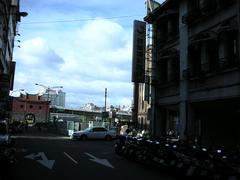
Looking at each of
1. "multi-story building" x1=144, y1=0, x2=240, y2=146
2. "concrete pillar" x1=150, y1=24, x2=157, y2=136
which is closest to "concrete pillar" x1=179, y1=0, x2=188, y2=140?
"multi-story building" x1=144, y1=0, x2=240, y2=146

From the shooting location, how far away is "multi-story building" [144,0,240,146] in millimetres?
26719

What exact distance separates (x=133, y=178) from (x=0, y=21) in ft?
101

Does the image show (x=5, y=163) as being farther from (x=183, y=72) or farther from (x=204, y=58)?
(x=183, y=72)

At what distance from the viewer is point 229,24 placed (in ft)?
86.1

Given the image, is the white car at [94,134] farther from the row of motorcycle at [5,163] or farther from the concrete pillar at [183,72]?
the row of motorcycle at [5,163]

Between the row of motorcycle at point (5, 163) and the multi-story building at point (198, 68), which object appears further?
the multi-story building at point (198, 68)

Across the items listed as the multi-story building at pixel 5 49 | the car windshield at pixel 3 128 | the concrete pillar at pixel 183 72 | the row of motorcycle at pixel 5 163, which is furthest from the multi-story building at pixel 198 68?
the row of motorcycle at pixel 5 163

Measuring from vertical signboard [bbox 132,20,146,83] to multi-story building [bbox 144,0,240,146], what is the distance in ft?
3.03

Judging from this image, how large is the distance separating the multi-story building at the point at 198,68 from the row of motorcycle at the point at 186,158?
19.9ft

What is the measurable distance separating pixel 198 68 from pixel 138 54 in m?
8.92

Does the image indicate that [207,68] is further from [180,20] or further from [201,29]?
[180,20]

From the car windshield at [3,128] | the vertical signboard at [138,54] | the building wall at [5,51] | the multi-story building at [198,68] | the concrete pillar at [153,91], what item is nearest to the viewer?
the car windshield at [3,128]

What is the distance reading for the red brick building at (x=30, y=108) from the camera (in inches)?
5641

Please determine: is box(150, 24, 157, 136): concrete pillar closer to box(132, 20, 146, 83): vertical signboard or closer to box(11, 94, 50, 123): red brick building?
box(132, 20, 146, 83): vertical signboard
